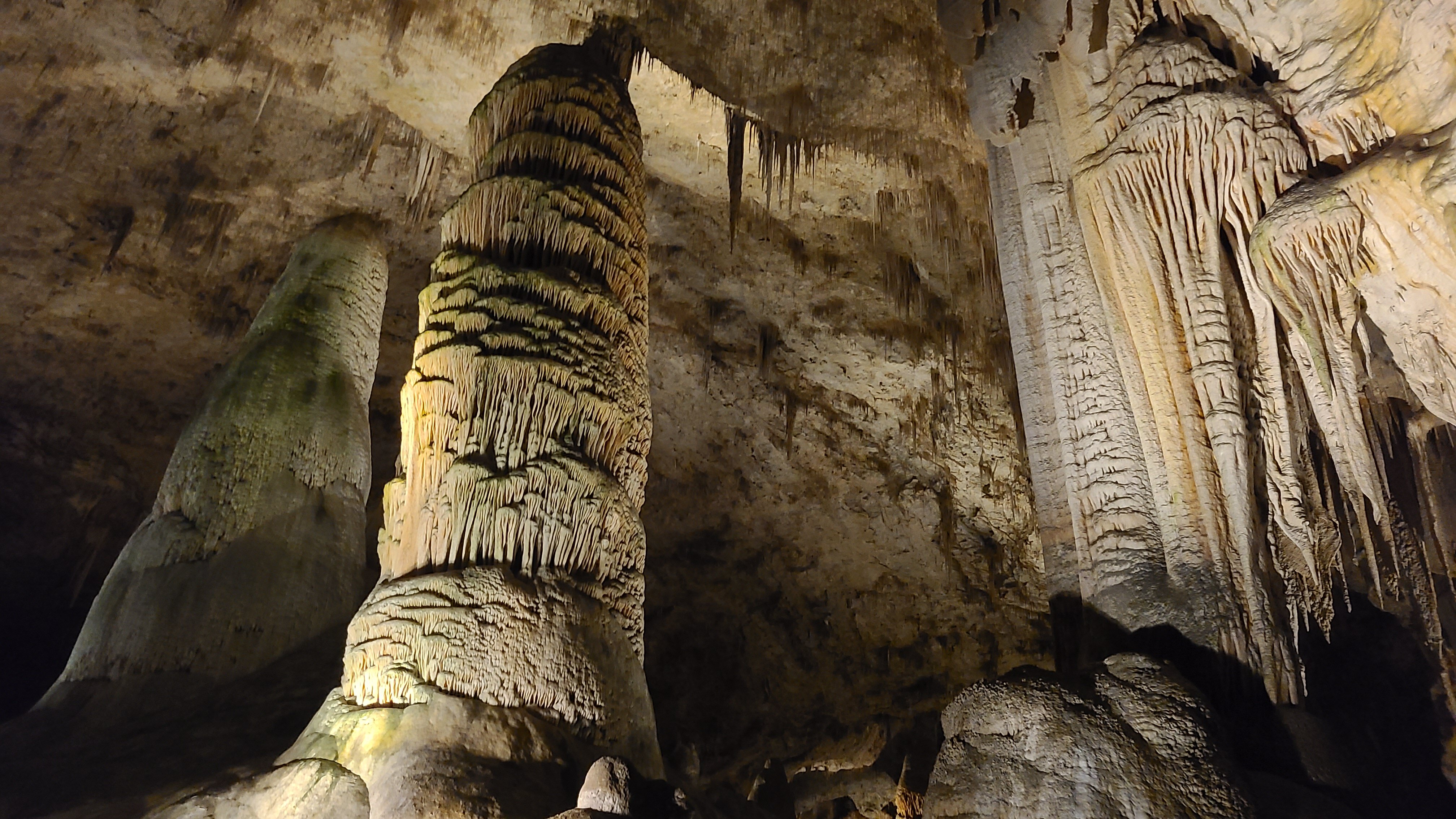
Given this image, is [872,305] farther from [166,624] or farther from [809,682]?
[166,624]

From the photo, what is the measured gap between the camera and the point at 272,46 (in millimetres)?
7332

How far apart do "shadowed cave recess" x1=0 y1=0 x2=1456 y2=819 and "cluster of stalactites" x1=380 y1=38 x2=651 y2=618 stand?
3cm

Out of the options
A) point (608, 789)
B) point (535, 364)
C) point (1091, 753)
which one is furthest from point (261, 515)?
point (1091, 753)

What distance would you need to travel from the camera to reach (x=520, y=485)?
14.8 ft

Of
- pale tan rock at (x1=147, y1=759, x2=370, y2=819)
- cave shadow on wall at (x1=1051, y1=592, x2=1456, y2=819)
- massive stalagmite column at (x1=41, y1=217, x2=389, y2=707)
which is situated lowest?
pale tan rock at (x1=147, y1=759, x2=370, y2=819)

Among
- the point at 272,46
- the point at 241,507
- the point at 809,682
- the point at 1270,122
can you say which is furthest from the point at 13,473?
the point at 1270,122

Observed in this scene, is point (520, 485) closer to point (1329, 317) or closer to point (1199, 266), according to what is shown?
point (1199, 266)

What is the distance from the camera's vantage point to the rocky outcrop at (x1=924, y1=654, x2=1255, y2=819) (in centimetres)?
334

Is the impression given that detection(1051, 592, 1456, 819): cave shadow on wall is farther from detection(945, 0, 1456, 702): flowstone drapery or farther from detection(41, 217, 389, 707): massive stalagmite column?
detection(41, 217, 389, 707): massive stalagmite column

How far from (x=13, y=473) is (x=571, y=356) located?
31.7ft

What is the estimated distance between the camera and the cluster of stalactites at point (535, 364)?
14.9ft

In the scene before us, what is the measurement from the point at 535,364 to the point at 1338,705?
769 cm

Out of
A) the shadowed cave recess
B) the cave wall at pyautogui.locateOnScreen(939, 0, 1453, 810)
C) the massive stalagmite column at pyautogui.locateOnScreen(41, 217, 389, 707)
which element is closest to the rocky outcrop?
the shadowed cave recess

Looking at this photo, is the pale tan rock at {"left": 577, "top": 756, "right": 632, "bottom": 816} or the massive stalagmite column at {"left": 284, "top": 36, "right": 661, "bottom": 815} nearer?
the pale tan rock at {"left": 577, "top": 756, "right": 632, "bottom": 816}
